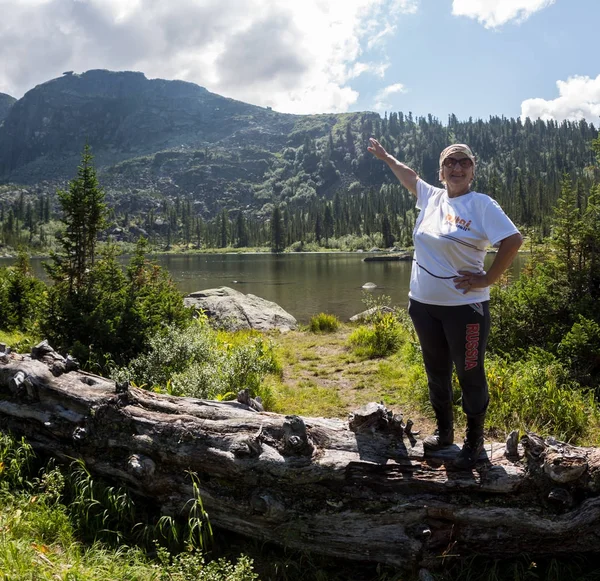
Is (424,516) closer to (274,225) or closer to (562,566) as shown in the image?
(562,566)

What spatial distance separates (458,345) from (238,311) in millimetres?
13931

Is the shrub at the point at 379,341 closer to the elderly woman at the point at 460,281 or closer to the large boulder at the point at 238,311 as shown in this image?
the large boulder at the point at 238,311

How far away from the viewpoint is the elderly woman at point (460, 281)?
3334mm

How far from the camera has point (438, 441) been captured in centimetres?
369

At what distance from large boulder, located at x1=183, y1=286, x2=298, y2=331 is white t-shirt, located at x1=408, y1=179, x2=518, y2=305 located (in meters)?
12.1

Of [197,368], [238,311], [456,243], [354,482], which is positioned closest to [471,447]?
[354,482]

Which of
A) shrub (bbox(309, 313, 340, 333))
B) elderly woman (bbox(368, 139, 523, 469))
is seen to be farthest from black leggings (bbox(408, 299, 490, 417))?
shrub (bbox(309, 313, 340, 333))

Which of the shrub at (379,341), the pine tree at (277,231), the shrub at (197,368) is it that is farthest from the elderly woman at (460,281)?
the pine tree at (277,231)

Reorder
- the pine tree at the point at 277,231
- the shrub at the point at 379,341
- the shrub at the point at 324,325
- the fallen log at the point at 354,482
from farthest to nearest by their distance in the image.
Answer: the pine tree at the point at 277,231, the shrub at the point at 324,325, the shrub at the point at 379,341, the fallen log at the point at 354,482

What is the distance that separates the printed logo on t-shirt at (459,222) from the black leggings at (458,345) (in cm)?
63

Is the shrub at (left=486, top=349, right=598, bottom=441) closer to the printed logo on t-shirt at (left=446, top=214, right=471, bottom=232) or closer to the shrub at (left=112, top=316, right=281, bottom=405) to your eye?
the printed logo on t-shirt at (left=446, top=214, right=471, bottom=232)

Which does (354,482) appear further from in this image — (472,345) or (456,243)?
(456,243)

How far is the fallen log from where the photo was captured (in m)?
3.19

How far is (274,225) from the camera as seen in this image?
140 meters
